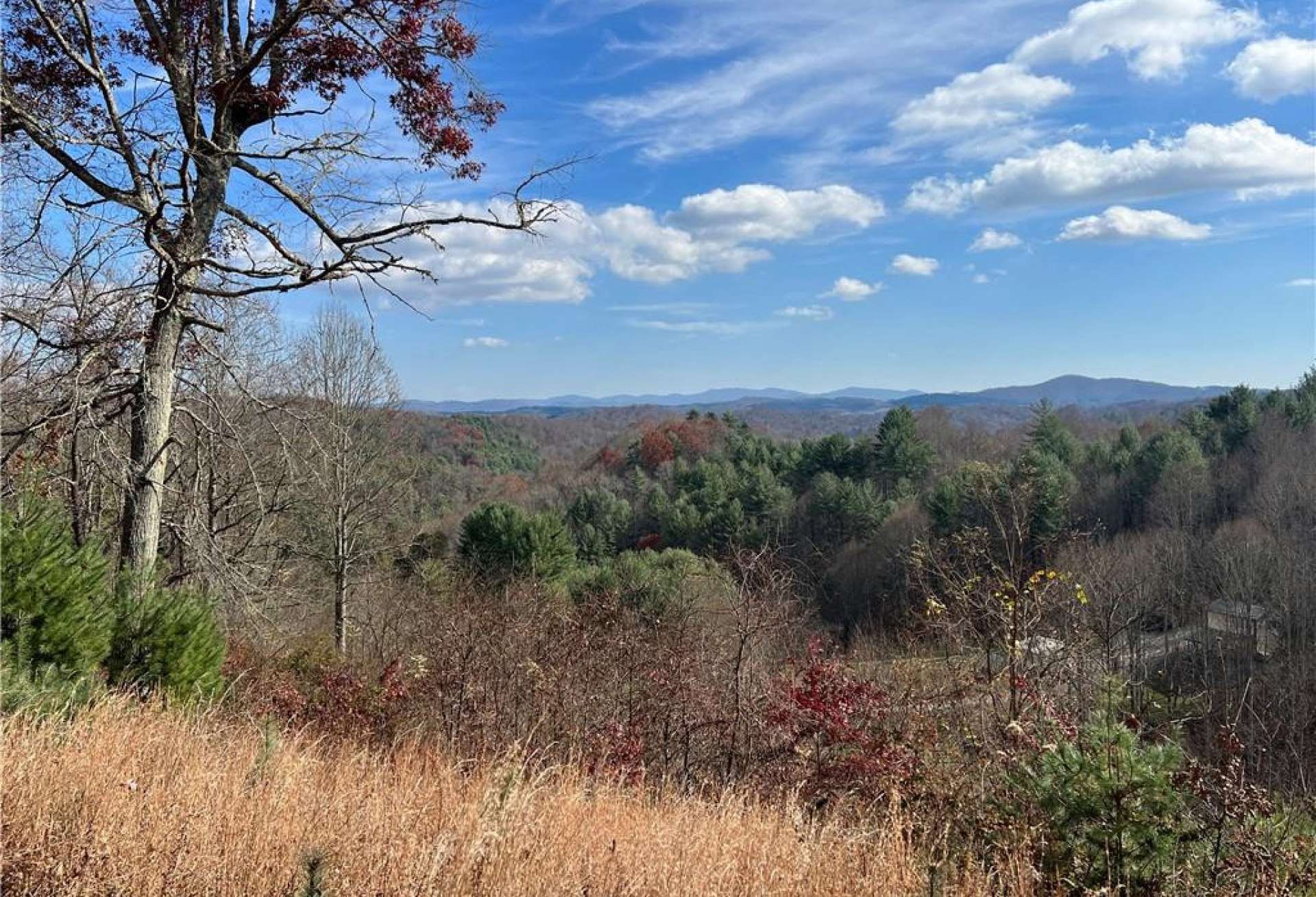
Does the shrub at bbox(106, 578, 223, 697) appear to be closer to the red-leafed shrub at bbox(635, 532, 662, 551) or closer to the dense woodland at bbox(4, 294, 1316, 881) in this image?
the dense woodland at bbox(4, 294, 1316, 881)

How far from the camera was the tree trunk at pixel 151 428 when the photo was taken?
6.99 m

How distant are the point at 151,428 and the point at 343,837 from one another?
4.73m

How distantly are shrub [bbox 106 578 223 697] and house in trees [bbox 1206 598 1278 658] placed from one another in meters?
22.9

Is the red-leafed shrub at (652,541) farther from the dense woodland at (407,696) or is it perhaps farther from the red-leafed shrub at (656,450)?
the dense woodland at (407,696)

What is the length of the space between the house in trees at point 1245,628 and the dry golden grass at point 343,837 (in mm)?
21927

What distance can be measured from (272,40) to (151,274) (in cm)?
206

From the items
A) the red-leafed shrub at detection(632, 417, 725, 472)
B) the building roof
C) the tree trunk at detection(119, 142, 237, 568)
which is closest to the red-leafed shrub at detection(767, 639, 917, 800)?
the tree trunk at detection(119, 142, 237, 568)

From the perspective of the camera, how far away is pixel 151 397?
23.2ft

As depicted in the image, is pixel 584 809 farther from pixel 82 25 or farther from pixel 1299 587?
pixel 1299 587

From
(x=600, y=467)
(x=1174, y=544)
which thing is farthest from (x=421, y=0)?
(x=600, y=467)

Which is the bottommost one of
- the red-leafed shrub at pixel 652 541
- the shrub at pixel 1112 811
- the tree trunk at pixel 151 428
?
the red-leafed shrub at pixel 652 541

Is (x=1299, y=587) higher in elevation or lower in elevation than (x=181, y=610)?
lower

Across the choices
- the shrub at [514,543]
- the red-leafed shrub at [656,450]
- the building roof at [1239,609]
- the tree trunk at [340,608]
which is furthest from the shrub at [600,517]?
the building roof at [1239,609]

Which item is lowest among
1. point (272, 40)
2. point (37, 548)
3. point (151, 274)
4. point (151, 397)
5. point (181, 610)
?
point (181, 610)
